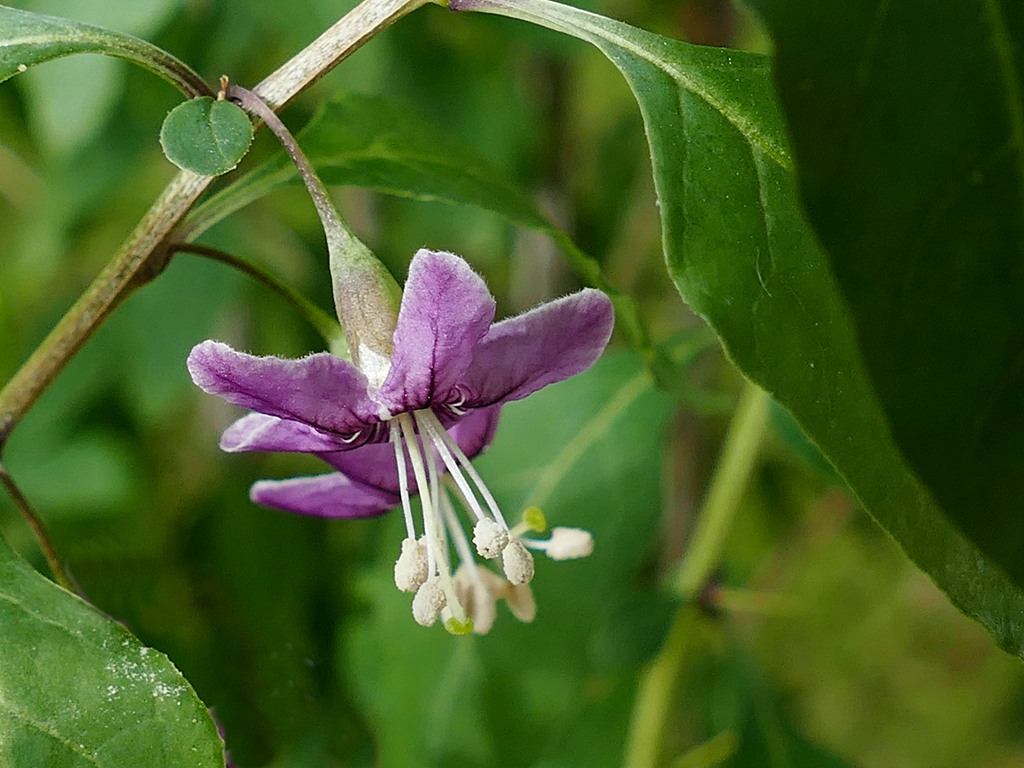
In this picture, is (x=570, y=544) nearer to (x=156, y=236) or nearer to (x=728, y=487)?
(x=156, y=236)

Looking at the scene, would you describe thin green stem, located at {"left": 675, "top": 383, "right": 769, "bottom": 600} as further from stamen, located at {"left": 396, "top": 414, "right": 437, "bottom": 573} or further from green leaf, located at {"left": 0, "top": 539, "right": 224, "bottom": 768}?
green leaf, located at {"left": 0, "top": 539, "right": 224, "bottom": 768}

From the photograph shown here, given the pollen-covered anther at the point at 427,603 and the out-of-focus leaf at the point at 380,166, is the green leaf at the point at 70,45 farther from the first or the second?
the pollen-covered anther at the point at 427,603

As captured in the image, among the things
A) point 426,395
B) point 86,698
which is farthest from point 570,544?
point 86,698

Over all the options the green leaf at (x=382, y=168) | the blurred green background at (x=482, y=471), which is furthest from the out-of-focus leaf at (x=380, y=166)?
the blurred green background at (x=482, y=471)

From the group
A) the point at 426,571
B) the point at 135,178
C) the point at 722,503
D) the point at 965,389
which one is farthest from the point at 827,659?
the point at 965,389

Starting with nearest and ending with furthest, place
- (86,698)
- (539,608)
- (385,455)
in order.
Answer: (86,698) < (385,455) < (539,608)

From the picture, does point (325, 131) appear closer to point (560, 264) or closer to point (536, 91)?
point (560, 264)

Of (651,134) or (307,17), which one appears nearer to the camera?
(651,134)
